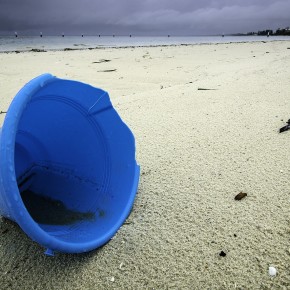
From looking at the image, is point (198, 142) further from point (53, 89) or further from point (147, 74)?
point (147, 74)

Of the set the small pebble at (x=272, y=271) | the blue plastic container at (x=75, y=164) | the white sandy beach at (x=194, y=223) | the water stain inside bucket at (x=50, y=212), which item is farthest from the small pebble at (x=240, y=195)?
the water stain inside bucket at (x=50, y=212)

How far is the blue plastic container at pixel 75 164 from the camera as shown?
1332 mm

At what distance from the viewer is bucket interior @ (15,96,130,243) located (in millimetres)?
1424

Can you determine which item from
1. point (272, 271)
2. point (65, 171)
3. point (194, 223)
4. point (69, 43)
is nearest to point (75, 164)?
point (65, 171)

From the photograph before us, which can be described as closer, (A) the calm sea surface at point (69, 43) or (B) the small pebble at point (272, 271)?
(B) the small pebble at point (272, 271)

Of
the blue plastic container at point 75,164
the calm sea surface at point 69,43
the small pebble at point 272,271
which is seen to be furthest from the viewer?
the calm sea surface at point 69,43

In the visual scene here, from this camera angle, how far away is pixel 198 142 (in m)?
2.24

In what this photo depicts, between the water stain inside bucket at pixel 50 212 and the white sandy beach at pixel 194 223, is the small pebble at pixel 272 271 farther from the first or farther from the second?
the water stain inside bucket at pixel 50 212

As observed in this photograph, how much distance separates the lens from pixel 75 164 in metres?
1.67

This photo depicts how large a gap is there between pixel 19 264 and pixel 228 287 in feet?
3.02

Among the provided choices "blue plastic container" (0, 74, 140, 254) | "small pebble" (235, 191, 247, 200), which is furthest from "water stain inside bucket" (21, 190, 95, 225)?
"small pebble" (235, 191, 247, 200)

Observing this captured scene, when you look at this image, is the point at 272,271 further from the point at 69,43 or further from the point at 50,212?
the point at 69,43

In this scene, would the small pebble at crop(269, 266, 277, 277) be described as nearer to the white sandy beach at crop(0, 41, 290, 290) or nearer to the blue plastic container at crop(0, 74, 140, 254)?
the white sandy beach at crop(0, 41, 290, 290)

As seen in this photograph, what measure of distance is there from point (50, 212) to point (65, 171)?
274 mm
